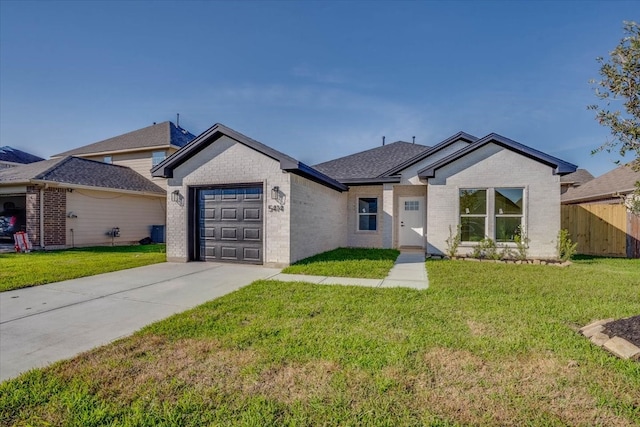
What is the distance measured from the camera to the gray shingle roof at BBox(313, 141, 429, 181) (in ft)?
43.4

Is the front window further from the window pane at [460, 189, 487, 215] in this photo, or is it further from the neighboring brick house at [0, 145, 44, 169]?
the window pane at [460, 189, 487, 215]

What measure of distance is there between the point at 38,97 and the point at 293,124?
1205cm

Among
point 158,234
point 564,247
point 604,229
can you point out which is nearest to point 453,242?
point 564,247

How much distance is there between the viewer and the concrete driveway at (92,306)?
3.45 m

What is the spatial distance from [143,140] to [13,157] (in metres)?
15.3

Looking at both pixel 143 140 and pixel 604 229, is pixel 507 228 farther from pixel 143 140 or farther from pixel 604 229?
pixel 143 140

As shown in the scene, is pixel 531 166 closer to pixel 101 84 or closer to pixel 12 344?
pixel 12 344

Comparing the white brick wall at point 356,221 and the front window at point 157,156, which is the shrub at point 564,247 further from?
the front window at point 157,156

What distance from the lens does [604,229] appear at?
11.5 meters

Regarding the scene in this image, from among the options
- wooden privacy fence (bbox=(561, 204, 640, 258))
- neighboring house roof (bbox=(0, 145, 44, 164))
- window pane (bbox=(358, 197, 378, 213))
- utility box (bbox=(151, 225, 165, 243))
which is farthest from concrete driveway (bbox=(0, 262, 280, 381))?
neighboring house roof (bbox=(0, 145, 44, 164))

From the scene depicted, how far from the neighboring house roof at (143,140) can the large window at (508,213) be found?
1755 centimetres

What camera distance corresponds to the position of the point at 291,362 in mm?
3045

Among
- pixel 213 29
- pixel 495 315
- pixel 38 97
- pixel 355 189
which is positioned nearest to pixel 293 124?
pixel 355 189

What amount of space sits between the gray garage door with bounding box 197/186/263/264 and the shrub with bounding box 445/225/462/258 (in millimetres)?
6438
